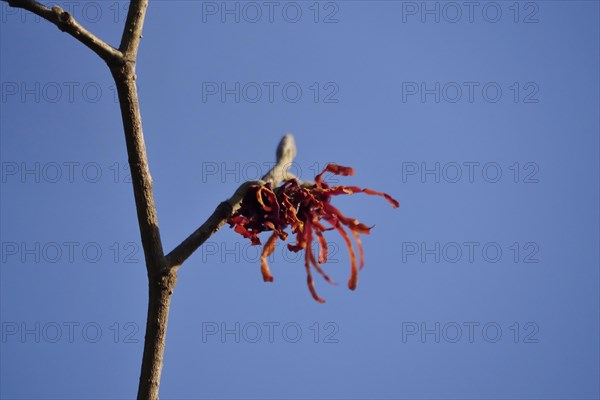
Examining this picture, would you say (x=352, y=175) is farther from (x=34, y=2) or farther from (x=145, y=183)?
(x=34, y=2)

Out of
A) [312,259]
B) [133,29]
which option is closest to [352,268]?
[312,259]

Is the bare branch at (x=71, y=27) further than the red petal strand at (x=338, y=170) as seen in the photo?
No

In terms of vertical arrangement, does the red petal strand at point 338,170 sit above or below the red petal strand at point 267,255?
above

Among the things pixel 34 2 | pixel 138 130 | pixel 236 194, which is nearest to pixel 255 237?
pixel 236 194

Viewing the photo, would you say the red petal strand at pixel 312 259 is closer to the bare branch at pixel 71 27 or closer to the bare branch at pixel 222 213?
the bare branch at pixel 222 213

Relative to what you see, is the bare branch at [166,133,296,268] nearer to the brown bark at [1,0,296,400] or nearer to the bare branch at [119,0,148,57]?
the brown bark at [1,0,296,400]

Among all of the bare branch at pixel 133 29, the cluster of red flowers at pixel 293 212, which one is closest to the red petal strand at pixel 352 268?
the cluster of red flowers at pixel 293 212
